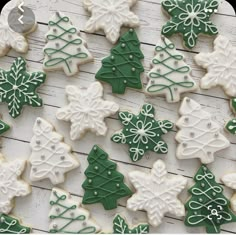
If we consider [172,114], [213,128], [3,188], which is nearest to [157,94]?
[172,114]

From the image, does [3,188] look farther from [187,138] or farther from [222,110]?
[222,110]

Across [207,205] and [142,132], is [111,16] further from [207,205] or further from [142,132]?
[207,205]

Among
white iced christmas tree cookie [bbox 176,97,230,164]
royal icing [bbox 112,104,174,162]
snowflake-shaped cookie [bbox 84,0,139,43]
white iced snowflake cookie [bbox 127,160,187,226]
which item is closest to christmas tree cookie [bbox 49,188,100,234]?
white iced snowflake cookie [bbox 127,160,187,226]

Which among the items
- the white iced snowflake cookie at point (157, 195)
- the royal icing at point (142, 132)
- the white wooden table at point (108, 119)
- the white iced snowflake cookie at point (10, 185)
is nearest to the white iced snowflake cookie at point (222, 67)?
the white wooden table at point (108, 119)

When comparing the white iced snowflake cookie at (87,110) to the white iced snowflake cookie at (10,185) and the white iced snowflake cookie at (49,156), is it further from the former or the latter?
the white iced snowflake cookie at (10,185)

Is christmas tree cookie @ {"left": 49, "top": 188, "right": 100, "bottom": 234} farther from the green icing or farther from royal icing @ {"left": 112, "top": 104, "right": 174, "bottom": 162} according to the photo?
royal icing @ {"left": 112, "top": 104, "right": 174, "bottom": 162}

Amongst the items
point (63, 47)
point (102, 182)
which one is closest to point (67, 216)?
point (102, 182)
